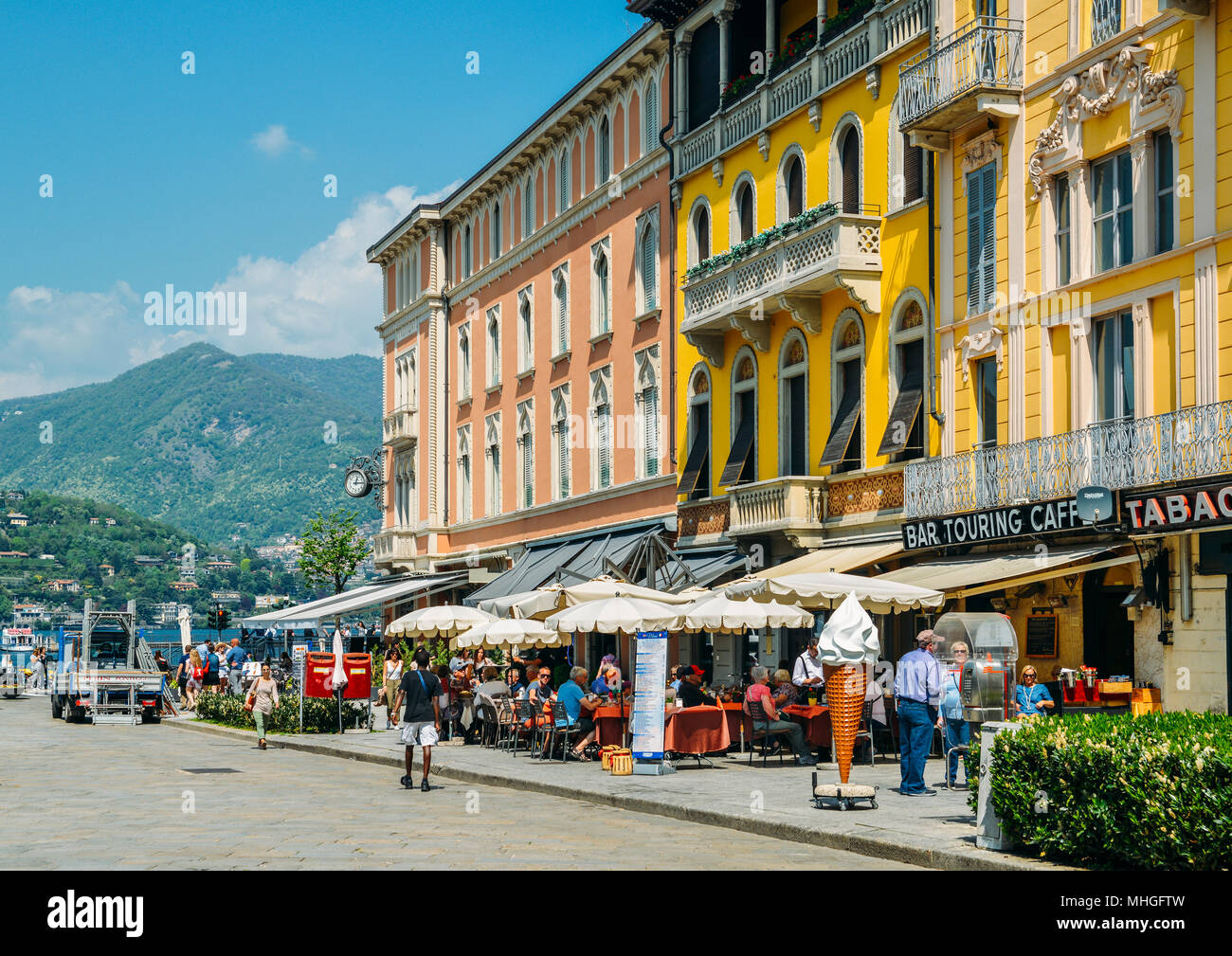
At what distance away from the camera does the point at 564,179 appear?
44000 mm

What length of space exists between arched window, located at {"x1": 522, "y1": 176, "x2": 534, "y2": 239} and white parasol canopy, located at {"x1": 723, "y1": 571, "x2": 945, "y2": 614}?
23477mm

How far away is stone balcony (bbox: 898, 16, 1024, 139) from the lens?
83.0 ft

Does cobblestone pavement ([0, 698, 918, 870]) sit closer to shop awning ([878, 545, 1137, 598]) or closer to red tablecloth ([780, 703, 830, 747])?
red tablecloth ([780, 703, 830, 747])

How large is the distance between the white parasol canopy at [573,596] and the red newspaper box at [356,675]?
401cm

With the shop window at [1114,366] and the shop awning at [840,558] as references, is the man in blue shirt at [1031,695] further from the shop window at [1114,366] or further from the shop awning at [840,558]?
the shop awning at [840,558]

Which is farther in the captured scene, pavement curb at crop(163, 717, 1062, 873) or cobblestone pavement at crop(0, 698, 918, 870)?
cobblestone pavement at crop(0, 698, 918, 870)

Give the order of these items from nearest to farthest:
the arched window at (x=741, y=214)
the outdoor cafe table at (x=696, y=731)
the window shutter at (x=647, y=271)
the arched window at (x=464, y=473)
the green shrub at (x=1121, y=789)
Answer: the green shrub at (x=1121, y=789), the outdoor cafe table at (x=696, y=731), the arched window at (x=741, y=214), the window shutter at (x=647, y=271), the arched window at (x=464, y=473)

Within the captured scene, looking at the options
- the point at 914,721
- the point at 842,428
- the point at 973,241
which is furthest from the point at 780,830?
the point at 842,428

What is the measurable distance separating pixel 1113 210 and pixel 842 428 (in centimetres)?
758

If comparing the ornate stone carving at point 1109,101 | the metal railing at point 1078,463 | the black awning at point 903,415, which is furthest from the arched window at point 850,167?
the metal railing at point 1078,463

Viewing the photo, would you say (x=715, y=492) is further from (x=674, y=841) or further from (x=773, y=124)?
(x=674, y=841)

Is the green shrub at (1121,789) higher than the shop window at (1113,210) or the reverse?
the reverse

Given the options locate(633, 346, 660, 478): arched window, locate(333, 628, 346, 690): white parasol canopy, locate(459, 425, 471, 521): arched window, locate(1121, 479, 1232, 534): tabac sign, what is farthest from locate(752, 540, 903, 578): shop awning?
locate(459, 425, 471, 521): arched window

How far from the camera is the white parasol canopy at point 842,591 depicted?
22641 millimetres
